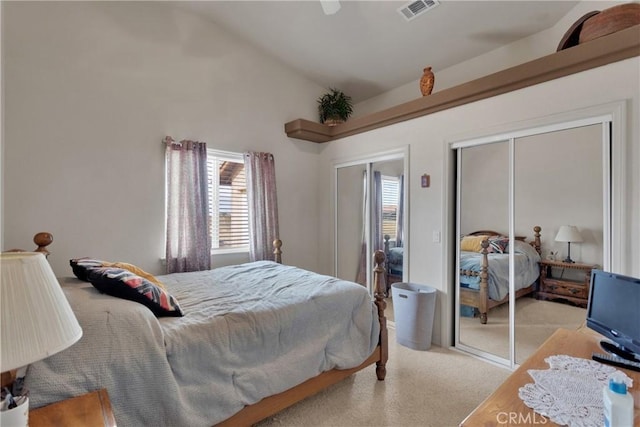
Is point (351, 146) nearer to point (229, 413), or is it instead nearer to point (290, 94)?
point (290, 94)

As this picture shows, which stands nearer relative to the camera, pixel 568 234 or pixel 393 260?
pixel 568 234

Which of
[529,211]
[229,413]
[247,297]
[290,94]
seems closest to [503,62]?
[529,211]

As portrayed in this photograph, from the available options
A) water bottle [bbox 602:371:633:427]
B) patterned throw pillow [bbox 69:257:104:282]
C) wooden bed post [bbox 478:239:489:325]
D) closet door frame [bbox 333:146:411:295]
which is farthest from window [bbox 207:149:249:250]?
water bottle [bbox 602:371:633:427]

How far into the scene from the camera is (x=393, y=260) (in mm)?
3564

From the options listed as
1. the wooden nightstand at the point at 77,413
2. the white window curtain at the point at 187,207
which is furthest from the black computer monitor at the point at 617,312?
the white window curtain at the point at 187,207

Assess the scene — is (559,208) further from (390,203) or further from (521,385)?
(521,385)

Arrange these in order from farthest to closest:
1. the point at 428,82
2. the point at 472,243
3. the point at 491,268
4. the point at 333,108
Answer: the point at 333,108 → the point at 428,82 → the point at 472,243 → the point at 491,268

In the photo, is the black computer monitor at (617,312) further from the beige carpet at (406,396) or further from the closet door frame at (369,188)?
the closet door frame at (369,188)

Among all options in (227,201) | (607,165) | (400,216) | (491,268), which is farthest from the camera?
(227,201)

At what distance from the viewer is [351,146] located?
Answer: 397 centimetres

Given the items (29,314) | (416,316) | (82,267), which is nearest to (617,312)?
(416,316)

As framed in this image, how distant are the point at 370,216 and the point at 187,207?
2143 mm

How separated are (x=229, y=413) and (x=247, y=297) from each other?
2.23 feet
